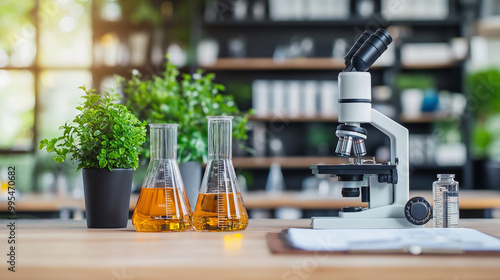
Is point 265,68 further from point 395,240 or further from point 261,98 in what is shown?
point 395,240

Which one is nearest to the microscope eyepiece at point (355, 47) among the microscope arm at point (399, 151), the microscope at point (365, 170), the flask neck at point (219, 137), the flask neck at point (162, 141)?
the microscope at point (365, 170)

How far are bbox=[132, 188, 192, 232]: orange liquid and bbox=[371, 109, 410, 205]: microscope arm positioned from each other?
473mm

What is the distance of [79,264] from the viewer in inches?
34.3

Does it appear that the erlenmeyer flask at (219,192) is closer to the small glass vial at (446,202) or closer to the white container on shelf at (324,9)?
the small glass vial at (446,202)

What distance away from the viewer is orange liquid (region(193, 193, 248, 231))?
3.92ft

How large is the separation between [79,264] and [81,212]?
2896 mm

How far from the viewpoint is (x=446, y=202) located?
4.13 feet

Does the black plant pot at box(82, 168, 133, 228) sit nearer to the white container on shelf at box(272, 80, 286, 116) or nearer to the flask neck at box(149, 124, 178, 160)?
the flask neck at box(149, 124, 178, 160)

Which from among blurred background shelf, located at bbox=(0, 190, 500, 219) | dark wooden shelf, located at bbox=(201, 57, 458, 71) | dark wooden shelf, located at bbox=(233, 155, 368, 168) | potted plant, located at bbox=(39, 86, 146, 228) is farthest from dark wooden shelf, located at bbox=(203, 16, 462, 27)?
potted plant, located at bbox=(39, 86, 146, 228)

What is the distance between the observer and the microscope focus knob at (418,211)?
1.25 metres

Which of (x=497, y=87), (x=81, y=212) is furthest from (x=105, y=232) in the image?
(x=497, y=87)

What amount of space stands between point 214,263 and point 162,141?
0.44 metres

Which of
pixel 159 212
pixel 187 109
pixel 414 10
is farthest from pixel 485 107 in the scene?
pixel 159 212

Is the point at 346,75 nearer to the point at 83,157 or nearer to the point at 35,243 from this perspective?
the point at 83,157
